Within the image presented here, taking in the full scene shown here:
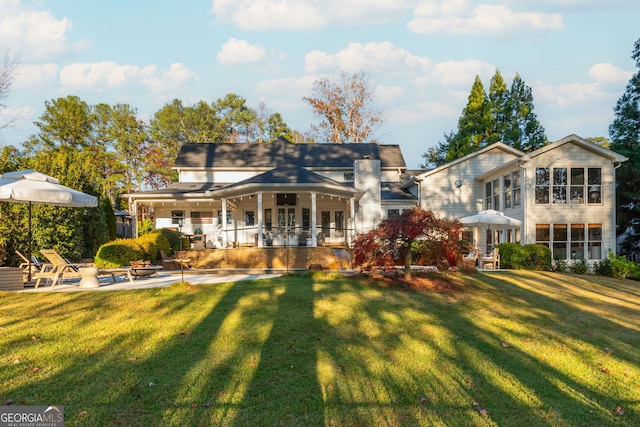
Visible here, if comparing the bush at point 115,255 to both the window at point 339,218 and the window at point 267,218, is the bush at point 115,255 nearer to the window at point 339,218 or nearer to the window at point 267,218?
the window at point 267,218

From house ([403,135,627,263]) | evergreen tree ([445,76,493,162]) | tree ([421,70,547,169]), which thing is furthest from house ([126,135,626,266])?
tree ([421,70,547,169])

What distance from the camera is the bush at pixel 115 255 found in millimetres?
14195

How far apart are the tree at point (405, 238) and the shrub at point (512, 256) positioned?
642cm

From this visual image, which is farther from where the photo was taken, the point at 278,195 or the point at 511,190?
the point at 278,195

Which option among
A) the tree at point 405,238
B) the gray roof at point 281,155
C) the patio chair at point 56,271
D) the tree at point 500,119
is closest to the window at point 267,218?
the gray roof at point 281,155

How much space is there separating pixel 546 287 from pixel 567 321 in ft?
12.5

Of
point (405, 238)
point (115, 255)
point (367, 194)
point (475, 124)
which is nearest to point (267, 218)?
point (367, 194)

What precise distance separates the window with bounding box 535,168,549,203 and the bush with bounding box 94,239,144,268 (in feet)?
59.9

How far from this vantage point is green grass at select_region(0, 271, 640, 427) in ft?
13.6

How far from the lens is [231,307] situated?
307 inches

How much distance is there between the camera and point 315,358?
5465mm

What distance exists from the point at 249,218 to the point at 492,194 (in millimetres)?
14349

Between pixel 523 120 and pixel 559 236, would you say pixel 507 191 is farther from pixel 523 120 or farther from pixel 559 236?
pixel 523 120

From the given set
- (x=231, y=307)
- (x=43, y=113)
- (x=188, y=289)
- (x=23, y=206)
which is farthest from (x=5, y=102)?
(x=43, y=113)
